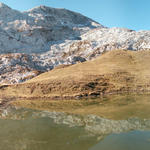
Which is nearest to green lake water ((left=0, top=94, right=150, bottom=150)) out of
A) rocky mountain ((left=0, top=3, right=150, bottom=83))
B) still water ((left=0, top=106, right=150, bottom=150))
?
still water ((left=0, top=106, right=150, bottom=150))

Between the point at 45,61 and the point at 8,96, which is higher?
the point at 45,61

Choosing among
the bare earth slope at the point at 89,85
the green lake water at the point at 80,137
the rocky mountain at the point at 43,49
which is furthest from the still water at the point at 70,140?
the rocky mountain at the point at 43,49

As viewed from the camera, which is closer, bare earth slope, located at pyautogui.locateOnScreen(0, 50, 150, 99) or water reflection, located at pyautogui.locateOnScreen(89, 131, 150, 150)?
water reflection, located at pyautogui.locateOnScreen(89, 131, 150, 150)

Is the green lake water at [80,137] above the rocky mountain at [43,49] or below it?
below

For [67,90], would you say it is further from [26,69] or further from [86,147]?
[26,69]

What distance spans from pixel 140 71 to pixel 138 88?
56.2 ft

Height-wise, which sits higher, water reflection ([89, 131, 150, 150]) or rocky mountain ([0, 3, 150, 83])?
rocky mountain ([0, 3, 150, 83])

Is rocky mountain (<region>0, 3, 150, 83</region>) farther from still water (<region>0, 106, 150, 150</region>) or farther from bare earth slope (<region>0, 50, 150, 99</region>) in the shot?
still water (<region>0, 106, 150, 150</region>)

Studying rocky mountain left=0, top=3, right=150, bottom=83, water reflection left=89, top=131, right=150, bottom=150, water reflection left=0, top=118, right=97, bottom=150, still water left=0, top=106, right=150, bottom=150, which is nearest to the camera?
water reflection left=89, top=131, right=150, bottom=150

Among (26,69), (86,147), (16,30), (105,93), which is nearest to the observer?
(86,147)

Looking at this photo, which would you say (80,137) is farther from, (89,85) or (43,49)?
(43,49)

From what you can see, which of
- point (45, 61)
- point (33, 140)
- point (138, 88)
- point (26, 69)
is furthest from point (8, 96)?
point (45, 61)

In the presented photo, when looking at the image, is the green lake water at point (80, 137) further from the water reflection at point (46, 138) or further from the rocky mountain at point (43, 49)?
the rocky mountain at point (43, 49)

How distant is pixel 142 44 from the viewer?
455 feet
